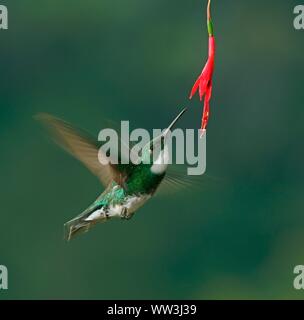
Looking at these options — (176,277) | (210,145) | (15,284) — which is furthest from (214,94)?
(15,284)

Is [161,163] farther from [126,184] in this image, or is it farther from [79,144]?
[79,144]

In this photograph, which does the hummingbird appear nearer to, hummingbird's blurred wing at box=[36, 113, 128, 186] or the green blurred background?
hummingbird's blurred wing at box=[36, 113, 128, 186]

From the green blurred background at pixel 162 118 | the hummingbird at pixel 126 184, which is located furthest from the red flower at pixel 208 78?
the green blurred background at pixel 162 118

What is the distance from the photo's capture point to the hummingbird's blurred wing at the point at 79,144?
2.96 feet

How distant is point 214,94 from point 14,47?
2.05 ft

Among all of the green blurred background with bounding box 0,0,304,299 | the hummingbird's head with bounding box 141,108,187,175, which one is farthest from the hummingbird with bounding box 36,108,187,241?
the green blurred background with bounding box 0,0,304,299

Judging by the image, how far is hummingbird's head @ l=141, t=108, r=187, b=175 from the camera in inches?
42.4

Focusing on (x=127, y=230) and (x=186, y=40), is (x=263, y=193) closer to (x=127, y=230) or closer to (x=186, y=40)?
(x=127, y=230)

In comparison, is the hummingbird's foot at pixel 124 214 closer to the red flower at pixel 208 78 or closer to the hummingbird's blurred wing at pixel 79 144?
the hummingbird's blurred wing at pixel 79 144

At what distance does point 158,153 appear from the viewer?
1.11 metres

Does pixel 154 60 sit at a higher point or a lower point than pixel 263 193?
higher

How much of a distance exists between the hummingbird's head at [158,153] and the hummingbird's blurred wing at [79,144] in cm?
7

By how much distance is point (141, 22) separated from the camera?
260 cm

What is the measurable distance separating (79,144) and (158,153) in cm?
20
